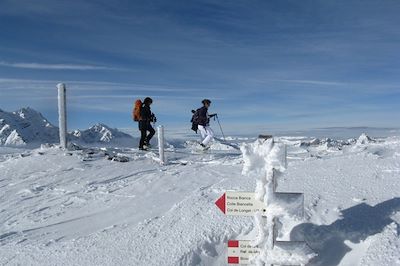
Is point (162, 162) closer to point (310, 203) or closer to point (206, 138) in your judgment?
point (206, 138)

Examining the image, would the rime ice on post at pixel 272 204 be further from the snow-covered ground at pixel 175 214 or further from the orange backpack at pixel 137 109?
the orange backpack at pixel 137 109

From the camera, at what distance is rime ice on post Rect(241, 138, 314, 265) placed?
4.87m

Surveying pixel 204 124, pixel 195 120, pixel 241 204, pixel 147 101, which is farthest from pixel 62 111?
pixel 241 204

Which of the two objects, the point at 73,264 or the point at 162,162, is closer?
the point at 73,264

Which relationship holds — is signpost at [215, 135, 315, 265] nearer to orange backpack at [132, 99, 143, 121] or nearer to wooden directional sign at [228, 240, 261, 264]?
wooden directional sign at [228, 240, 261, 264]

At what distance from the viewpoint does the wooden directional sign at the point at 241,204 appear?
508 cm

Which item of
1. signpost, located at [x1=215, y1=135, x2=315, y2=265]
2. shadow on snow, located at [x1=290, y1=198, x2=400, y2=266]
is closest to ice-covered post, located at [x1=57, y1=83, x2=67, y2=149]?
signpost, located at [x1=215, y1=135, x2=315, y2=265]

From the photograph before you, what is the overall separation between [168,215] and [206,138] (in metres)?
10.1

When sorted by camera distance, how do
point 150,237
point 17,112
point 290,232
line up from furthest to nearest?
point 17,112 → point 150,237 → point 290,232

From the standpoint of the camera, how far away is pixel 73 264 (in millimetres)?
6309

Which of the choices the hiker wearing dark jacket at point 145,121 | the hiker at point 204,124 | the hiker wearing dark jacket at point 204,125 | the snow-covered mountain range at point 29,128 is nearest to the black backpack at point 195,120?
the hiker at point 204,124

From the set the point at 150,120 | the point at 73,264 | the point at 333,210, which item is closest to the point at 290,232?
the point at 333,210

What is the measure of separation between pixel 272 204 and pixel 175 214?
2.70 metres

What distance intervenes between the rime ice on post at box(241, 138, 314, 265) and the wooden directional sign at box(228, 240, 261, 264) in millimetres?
85
